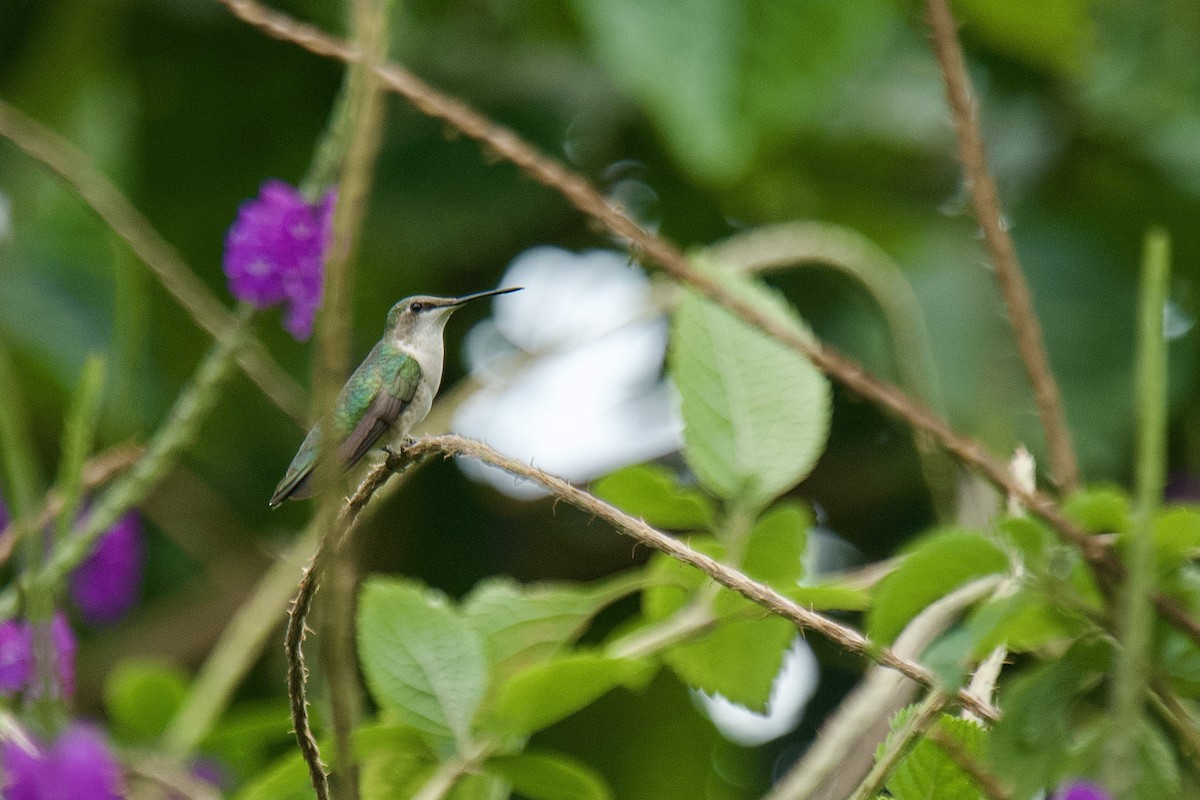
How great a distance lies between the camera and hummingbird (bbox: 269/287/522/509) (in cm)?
118

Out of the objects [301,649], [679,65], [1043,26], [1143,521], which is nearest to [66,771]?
[301,649]

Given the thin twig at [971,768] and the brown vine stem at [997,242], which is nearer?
the thin twig at [971,768]

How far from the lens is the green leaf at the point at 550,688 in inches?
37.7

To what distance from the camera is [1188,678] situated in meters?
0.83

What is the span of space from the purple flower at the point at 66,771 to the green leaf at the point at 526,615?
1.18 ft

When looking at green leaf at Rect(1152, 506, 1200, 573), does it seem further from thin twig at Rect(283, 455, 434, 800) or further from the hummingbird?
the hummingbird

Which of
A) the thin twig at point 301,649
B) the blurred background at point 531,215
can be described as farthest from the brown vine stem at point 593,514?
the blurred background at point 531,215

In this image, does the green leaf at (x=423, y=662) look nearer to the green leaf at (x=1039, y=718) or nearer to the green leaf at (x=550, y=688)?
the green leaf at (x=550, y=688)

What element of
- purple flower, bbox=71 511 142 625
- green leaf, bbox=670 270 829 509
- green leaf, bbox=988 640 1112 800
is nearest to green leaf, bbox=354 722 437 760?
green leaf, bbox=670 270 829 509

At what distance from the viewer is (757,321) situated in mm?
942

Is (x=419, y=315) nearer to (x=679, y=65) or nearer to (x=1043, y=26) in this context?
(x=679, y=65)

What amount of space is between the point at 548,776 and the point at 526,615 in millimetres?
142

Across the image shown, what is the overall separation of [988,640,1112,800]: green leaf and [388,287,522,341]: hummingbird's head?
2.91 feet

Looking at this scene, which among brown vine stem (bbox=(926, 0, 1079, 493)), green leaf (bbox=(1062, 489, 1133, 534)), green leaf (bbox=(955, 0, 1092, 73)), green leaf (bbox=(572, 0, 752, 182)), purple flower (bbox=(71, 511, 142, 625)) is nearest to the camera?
green leaf (bbox=(1062, 489, 1133, 534))
